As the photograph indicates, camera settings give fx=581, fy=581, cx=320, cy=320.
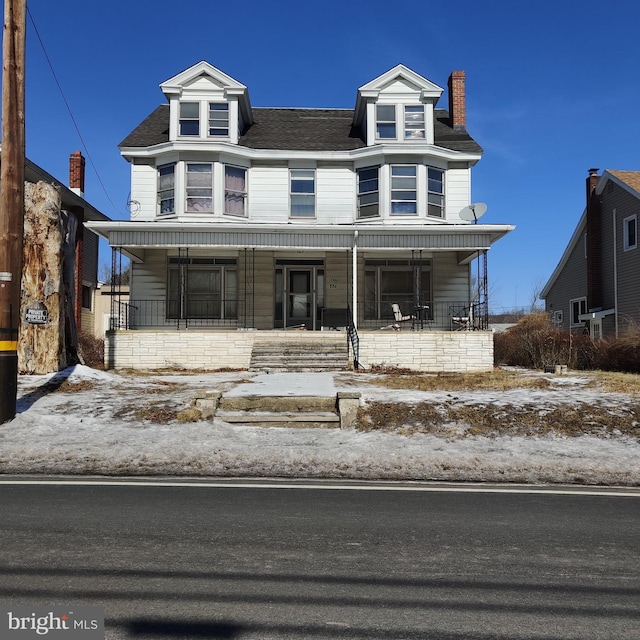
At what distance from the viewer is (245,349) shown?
18297 millimetres

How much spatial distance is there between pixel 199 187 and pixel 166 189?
1.33 m

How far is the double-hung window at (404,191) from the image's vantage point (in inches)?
840

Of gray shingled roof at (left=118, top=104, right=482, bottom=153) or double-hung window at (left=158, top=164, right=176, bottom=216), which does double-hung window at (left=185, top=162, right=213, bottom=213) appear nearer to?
double-hung window at (left=158, top=164, right=176, bottom=216)

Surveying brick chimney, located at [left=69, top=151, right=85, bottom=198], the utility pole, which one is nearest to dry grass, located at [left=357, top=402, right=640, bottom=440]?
the utility pole

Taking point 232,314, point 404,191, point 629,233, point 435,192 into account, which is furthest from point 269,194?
point 629,233

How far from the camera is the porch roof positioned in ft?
60.3

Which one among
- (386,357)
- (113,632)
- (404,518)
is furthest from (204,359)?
(113,632)

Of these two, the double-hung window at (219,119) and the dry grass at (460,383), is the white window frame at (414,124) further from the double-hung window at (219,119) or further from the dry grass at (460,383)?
the dry grass at (460,383)

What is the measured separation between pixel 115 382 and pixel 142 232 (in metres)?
7.56

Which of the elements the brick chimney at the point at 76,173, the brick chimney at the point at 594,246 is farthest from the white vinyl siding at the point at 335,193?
the brick chimney at the point at 594,246

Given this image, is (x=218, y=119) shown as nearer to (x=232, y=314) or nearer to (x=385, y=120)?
(x=385, y=120)

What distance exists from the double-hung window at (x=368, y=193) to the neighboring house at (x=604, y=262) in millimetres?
10799

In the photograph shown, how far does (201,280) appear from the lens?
2177 centimetres

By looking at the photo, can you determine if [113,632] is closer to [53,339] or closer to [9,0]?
[9,0]
